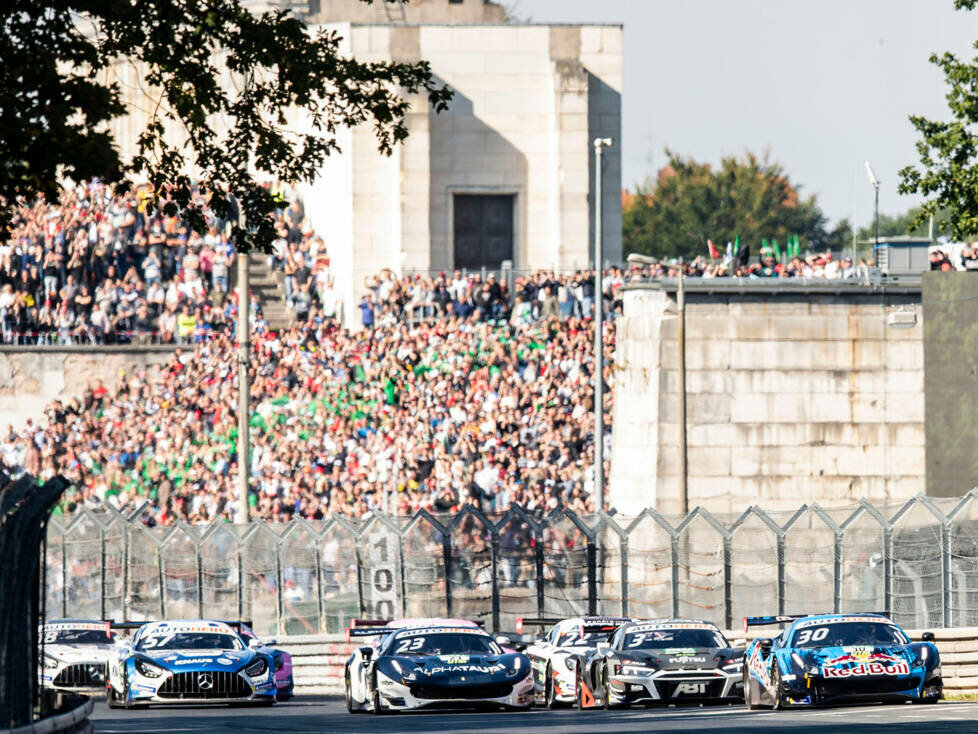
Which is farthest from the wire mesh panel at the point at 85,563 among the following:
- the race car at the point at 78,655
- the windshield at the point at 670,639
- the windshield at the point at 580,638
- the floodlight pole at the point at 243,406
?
the windshield at the point at 670,639

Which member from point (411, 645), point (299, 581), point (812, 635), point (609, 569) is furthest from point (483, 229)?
point (812, 635)

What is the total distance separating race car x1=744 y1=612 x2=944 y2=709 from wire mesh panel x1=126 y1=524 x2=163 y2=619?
40.6 ft

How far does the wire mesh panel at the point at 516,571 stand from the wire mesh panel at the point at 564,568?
0.65 ft

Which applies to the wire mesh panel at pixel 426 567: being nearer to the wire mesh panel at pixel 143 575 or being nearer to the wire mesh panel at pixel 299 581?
the wire mesh panel at pixel 299 581

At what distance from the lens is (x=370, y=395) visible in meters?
46.3

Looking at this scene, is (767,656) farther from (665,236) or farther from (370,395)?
(665,236)

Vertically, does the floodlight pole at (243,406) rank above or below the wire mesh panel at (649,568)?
above

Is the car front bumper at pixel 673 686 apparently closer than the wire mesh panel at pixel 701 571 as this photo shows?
Yes

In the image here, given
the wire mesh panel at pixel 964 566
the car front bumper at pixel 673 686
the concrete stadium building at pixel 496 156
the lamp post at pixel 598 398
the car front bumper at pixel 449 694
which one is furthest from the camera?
the concrete stadium building at pixel 496 156

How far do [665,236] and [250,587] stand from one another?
7698 centimetres

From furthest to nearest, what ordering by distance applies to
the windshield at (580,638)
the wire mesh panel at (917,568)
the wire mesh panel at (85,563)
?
the wire mesh panel at (85,563) → the wire mesh panel at (917,568) → the windshield at (580,638)

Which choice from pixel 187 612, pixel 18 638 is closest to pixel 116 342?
pixel 187 612

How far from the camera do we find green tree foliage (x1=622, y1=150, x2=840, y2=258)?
4274 inches

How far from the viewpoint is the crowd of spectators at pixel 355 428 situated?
4284 cm
